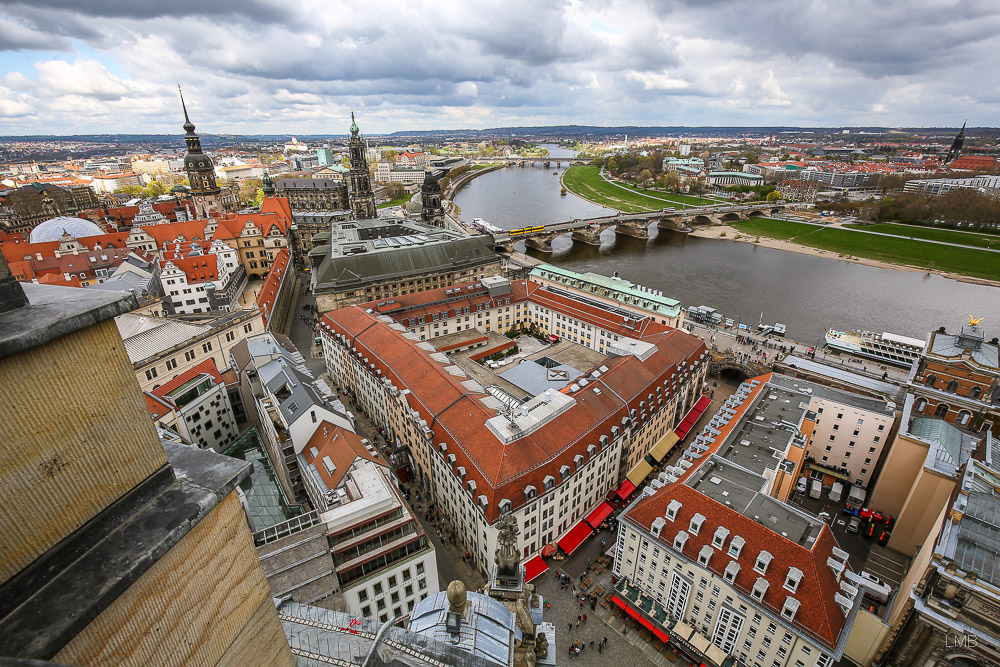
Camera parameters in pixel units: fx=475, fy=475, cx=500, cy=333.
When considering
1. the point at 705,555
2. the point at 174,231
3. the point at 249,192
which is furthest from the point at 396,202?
the point at 705,555

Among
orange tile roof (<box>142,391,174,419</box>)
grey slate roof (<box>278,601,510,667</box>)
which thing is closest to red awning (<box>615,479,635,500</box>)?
grey slate roof (<box>278,601,510,667</box>)

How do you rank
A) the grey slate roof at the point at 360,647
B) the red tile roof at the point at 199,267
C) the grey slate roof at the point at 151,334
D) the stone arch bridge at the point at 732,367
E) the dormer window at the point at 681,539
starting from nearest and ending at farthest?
the grey slate roof at the point at 360,647 < the dormer window at the point at 681,539 < the grey slate roof at the point at 151,334 < the stone arch bridge at the point at 732,367 < the red tile roof at the point at 199,267

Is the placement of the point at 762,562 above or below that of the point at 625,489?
above

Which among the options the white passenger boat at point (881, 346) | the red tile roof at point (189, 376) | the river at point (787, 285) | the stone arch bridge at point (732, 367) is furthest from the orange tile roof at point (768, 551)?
the river at point (787, 285)

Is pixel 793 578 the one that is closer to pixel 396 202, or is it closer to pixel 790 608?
pixel 790 608

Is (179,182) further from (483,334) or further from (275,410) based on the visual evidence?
(275,410)

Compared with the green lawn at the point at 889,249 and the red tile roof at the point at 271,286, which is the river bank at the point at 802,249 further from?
the red tile roof at the point at 271,286

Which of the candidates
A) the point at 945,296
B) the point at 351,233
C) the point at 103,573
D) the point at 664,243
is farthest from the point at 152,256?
the point at 945,296
